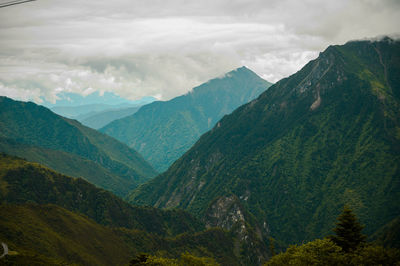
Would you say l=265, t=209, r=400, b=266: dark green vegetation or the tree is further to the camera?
the tree

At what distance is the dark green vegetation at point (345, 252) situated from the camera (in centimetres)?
8600

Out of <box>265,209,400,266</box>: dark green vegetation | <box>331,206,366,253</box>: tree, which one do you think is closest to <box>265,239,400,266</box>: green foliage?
<box>265,209,400,266</box>: dark green vegetation

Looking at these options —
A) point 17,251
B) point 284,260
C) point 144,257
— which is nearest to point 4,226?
point 17,251

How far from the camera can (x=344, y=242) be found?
10094 cm

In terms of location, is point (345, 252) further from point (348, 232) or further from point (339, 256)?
point (339, 256)

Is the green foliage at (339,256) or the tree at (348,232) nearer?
the green foliage at (339,256)

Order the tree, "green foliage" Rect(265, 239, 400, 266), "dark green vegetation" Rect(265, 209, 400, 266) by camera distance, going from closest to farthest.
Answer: "green foliage" Rect(265, 239, 400, 266)
"dark green vegetation" Rect(265, 209, 400, 266)
the tree

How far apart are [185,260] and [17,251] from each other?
221ft

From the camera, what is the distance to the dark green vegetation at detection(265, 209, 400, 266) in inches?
3386

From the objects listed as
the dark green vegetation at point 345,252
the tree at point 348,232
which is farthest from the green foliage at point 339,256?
the tree at point 348,232

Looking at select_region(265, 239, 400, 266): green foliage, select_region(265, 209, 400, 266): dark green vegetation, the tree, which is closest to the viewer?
select_region(265, 239, 400, 266): green foliage

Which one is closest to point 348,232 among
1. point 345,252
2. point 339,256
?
point 345,252

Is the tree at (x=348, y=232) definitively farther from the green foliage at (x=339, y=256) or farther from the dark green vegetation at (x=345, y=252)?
the green foliage at (x=339, y=256)

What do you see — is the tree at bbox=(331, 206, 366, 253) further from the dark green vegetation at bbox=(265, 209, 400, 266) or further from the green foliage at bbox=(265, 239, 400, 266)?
the green foliage at bbox=(265, 239, 400, 266)
